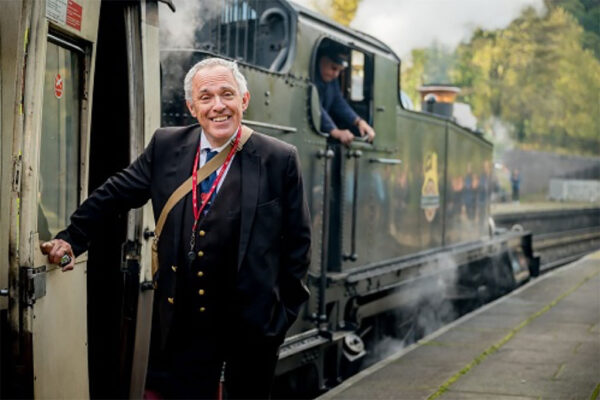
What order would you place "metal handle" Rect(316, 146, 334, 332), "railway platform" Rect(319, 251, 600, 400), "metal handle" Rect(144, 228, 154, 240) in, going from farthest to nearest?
"metal handle" Rect(316, 146, 334, 332) → "railway platform" Rect(319, 251, 600, 400) → "metal handle" Rect(144, 228, 154, 240)

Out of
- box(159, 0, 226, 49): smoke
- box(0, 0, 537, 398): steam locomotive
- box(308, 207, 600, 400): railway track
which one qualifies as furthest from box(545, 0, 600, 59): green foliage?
box(159, 0, 226, 49): smoke

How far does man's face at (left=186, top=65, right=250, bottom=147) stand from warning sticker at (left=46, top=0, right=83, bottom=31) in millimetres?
662

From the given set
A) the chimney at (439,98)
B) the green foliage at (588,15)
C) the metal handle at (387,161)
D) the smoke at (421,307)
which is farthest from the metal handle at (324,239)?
the green foliage at (588,15)

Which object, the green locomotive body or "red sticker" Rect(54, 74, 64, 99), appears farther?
the green locomotive body

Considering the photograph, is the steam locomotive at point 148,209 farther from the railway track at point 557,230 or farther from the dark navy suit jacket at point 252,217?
the railway track at point 557,230

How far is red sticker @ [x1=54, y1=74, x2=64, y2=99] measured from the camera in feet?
11.9

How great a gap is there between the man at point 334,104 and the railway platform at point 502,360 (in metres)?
1.77

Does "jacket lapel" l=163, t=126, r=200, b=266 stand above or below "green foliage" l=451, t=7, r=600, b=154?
below

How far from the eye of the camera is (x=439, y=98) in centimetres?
1113

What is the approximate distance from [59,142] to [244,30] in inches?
116

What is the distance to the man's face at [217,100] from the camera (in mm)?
3156

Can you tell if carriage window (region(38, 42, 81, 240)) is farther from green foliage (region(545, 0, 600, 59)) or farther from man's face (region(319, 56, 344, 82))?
green foliage (region(545, 0, 600, 59))

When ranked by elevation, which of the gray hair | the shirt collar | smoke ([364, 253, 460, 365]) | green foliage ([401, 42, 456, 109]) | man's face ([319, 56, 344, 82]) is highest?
green foliage ([401, 42, 456, 109])

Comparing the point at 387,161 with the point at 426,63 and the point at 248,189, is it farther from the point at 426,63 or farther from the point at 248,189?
the point at 426,63
